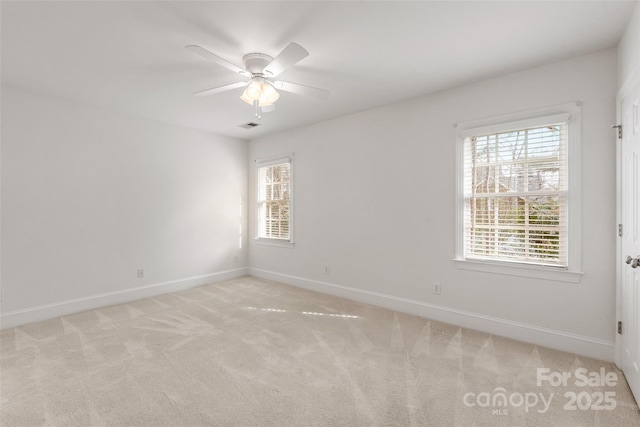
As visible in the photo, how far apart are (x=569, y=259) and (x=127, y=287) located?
5.14 metres

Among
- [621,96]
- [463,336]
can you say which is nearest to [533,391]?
[463,336]

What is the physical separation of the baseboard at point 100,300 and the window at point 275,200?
1085mm

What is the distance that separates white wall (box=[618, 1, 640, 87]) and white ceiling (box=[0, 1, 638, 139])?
0.22ft

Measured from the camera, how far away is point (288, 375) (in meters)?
2.37

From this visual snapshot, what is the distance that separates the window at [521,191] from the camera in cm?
278

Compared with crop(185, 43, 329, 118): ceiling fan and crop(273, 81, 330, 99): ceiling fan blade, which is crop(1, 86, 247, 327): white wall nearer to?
crop(185, 43, 329, 118): ceiling fan

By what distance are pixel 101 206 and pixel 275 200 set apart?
250 cm

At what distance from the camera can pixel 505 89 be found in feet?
10.1

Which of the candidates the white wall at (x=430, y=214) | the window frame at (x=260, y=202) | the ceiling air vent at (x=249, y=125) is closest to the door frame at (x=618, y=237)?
the white wall at (x=430, y=214)

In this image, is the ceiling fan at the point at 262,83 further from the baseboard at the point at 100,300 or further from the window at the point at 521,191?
the baseboard at the point at 100,300

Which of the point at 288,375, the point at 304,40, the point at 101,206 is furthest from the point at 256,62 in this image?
the point at 101,206

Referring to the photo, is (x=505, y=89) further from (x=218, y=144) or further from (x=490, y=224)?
(x=218, y=144)

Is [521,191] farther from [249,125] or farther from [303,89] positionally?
[249,125]

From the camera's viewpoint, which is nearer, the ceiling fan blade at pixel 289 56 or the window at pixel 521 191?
the ceiling fan blade at pixel 289 56
